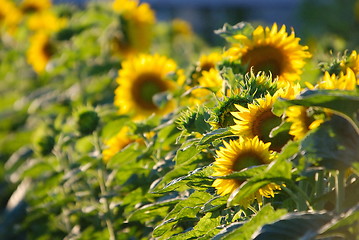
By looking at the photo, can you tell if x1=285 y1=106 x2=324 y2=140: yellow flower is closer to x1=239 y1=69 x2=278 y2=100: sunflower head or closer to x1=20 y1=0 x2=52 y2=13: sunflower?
x1=239 y1=69 x2=278 y2=100: sunflower head

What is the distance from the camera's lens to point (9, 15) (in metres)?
3.87

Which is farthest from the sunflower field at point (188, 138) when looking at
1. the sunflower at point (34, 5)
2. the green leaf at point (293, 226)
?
the sunflower at point (34, 5)

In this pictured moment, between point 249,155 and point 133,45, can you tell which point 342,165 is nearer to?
point 249,155

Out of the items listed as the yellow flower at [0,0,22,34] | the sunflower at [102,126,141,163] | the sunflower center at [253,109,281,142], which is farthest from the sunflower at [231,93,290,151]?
the yellow flower at [0,0,22,34]

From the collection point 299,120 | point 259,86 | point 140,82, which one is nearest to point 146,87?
point 140,82

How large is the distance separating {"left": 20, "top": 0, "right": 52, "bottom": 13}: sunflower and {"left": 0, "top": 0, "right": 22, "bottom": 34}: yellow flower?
0.05 m

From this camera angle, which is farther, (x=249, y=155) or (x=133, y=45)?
(x=133, y=45)

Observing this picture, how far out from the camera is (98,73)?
273 centimetres

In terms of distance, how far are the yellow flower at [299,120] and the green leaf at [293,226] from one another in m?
0.15

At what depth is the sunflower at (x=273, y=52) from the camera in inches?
54.5

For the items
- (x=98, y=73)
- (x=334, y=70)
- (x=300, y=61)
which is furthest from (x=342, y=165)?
(x=98, y=73)

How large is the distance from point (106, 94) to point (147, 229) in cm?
132

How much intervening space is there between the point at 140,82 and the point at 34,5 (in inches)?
80.1

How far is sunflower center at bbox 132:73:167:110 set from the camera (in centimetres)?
203
